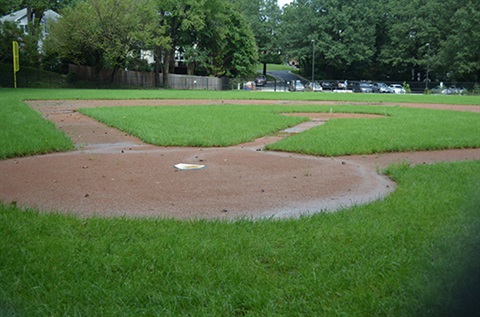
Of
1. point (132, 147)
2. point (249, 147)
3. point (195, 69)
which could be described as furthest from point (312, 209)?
point (195, 69)

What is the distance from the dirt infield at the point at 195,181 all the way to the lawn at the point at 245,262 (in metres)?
0.67

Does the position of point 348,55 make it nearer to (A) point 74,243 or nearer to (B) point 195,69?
(B) point 195,69

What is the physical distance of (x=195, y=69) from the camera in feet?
225

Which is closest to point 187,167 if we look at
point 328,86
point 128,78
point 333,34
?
point 128,78

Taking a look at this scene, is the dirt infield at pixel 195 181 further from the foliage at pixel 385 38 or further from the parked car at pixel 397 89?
the foliage at pixel 385 38

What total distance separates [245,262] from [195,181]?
3.39 m

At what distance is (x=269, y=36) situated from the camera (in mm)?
93312

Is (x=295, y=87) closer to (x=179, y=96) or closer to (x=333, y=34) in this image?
(x=333, y=34)

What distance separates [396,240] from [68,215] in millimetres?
3223

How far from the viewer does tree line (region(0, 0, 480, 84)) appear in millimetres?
46969

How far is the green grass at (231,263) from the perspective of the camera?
3.13 meters

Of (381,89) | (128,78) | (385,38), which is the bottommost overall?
(381,89)

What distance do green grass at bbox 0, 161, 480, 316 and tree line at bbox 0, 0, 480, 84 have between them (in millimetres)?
41601

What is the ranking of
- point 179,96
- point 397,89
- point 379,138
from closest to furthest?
point 379,138, point 179,96, point 397,89
